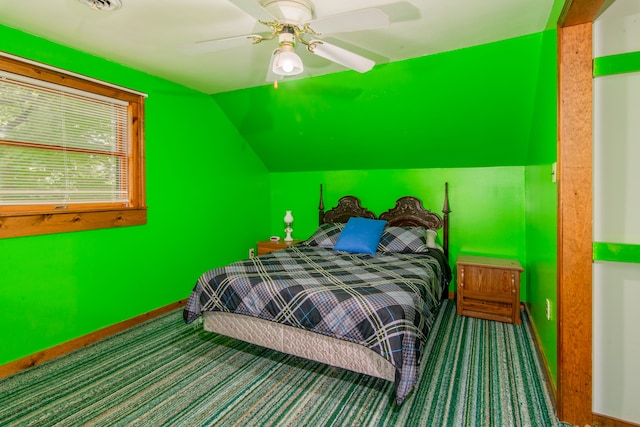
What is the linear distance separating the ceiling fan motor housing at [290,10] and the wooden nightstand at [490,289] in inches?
101

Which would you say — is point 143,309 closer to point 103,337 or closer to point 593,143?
point 103,337

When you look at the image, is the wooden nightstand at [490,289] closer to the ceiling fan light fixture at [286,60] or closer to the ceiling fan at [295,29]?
the ceiling fan at [295,29]

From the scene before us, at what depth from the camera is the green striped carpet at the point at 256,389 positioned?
1836 millimetres

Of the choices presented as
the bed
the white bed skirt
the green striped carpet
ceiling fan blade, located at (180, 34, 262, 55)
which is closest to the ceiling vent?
ceiling fan blade, located at (180, 34, 262, 55)

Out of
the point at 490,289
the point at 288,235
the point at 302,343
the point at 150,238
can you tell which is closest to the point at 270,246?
the point at 288,235

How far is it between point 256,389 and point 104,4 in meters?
2.56

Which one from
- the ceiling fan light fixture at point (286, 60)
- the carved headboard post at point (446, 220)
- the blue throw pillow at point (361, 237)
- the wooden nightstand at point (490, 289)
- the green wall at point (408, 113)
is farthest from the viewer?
the carved headboard post at point (446, 220)

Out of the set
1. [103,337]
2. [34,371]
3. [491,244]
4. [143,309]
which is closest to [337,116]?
[491,244]

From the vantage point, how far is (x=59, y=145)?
100 inches

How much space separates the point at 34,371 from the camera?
7.68 ft

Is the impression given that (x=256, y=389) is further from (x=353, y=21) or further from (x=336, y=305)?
(x=353, y=21)

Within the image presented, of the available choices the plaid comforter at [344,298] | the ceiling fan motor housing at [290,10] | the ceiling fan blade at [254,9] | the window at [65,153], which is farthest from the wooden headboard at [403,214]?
the ceiling fan blade at [254,9]

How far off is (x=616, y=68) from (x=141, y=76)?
352cm

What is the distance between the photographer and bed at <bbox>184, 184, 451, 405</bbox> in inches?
75.5
